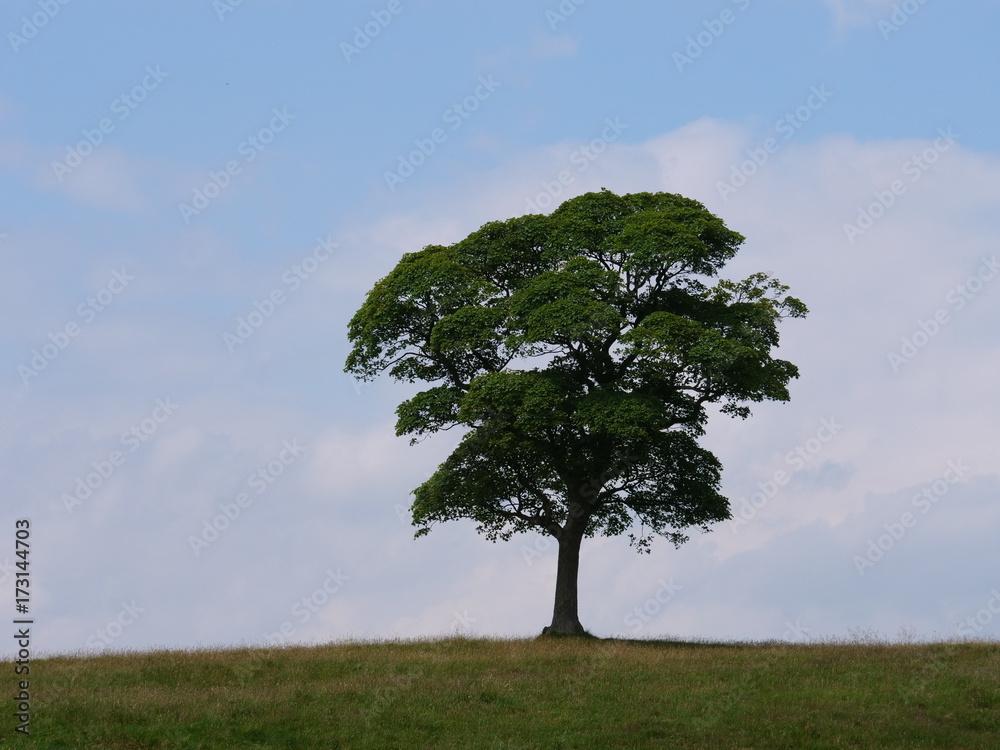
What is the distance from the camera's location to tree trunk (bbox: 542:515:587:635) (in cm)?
3678

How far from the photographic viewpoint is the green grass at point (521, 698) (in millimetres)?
23234

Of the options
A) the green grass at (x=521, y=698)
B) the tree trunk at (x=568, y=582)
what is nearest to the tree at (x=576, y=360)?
the tree trunk at (x=568, y=582)

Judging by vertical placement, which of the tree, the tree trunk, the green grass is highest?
the tree

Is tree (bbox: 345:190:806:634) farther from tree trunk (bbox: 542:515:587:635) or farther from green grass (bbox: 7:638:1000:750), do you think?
green grass (bbox: 7:638:1000:750)

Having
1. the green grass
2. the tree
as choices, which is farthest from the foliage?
the green grass

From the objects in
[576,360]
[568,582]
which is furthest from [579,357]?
[568,582]

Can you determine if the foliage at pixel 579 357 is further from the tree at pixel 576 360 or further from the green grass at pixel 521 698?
the green grass at pixel 521 698

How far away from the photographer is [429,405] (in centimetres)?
3694

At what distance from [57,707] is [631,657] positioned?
51.5 feet

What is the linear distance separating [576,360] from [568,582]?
7.97 metres

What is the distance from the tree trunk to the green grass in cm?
365

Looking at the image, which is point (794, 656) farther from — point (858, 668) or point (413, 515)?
point (413, 515)

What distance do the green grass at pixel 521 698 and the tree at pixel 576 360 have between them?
652 cm

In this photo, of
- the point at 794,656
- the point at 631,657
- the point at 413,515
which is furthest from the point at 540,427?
the point at 794,656
